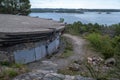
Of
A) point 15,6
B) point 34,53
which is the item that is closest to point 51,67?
point 34,53

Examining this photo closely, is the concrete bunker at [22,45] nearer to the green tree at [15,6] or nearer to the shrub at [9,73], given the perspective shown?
the shrub at [9,73]

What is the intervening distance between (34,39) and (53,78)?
3.03 metres

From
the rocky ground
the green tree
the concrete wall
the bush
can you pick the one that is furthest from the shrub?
the green tree

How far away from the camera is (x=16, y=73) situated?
7711mm

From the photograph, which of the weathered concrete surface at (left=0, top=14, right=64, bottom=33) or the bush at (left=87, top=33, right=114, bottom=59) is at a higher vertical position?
the weathered concrete surface at (left=0, top=14, right=64, bottom=33)

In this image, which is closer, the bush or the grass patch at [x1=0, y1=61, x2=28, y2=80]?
the grass patch at [x1=0, y1=61, x2=28, y2=80]

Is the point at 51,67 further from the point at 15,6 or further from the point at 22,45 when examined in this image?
the point at 15,6

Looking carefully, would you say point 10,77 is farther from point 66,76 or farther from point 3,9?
point 3,9

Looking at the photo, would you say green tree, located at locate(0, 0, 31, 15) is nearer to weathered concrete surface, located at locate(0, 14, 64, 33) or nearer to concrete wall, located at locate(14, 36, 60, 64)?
weathered concrete surface, located at locate(0, 14, 64, 33)

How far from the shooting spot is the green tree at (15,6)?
26969 millimetres

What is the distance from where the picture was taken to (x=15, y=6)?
27656mm

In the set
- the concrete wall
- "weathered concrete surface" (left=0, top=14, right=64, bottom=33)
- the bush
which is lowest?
the bush

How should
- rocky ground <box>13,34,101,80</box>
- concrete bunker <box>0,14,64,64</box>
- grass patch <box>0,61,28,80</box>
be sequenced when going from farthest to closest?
concrete bunker <box>0,14,64,64</box>, rocky ground <box>13,34,101,80</box>, grass patch <box>0,61,28,80</box>

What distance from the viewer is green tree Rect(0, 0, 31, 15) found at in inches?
1062
